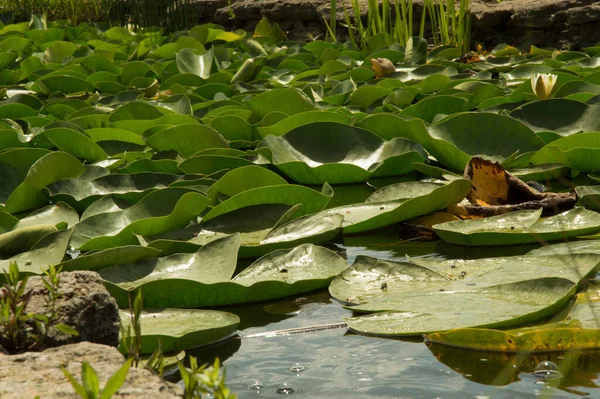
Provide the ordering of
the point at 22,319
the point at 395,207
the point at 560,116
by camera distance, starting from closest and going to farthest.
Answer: the point at 22,319
the point at 395,207
the point at 560,116

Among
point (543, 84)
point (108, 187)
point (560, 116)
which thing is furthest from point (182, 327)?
point (543, 84)

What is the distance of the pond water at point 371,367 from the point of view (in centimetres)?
124

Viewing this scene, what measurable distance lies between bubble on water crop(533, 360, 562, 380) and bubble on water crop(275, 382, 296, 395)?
0.36 meters

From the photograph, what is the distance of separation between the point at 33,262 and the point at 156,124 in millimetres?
1214

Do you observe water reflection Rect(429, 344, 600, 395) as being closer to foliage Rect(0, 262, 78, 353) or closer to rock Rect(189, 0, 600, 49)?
foliage Rect(0, 262, 78, 353)

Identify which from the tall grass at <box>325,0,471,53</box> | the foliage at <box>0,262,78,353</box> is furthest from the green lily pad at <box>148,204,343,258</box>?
the tall grass at <box>325,0,471,53</box>

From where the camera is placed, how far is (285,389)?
128 cm

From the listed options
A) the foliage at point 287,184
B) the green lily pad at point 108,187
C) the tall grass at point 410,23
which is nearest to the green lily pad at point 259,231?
the foliage at point 287,184

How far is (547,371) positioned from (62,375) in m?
0.69

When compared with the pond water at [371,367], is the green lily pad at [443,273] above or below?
below

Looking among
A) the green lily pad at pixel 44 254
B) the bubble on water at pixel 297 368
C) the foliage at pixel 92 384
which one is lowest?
the bubble on water at pixel 297 368

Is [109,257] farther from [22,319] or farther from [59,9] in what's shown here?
[59,9]

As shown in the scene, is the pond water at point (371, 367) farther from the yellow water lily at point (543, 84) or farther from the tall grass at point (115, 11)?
the tall grass at point (115, 11)

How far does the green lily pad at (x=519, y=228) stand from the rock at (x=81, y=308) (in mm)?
856
